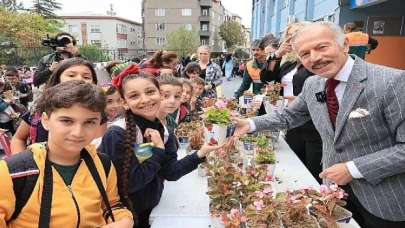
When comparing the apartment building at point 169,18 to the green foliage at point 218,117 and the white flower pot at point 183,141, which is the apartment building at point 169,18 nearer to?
the white flower pot at point 183,141

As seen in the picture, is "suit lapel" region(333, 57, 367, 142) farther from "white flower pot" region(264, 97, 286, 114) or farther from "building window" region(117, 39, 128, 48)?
"building window" region(117, 39, 128, 48)

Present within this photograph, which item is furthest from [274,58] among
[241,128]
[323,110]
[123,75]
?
[123,75]

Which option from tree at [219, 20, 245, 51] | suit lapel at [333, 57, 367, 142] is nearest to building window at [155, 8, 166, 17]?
tree at [219, 20, 245, 51]

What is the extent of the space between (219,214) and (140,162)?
465 mm

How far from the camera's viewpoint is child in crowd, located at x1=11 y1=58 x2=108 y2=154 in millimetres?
1896

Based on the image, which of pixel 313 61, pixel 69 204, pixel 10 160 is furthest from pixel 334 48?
pixel 10 160

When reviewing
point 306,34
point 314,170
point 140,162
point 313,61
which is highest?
point 306,34

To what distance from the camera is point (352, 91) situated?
1.49 meters

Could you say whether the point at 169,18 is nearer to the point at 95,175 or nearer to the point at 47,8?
the point at 47,8

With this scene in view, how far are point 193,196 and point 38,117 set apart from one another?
1032 millimetres

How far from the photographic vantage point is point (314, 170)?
246cm

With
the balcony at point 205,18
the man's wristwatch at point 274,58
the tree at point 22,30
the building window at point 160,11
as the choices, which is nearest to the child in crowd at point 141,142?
the man's wristwatch at point 274,58

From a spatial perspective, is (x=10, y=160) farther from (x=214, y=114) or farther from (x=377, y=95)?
(x=377, y=95)

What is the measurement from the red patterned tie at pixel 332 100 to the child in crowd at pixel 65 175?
3.67 ft
